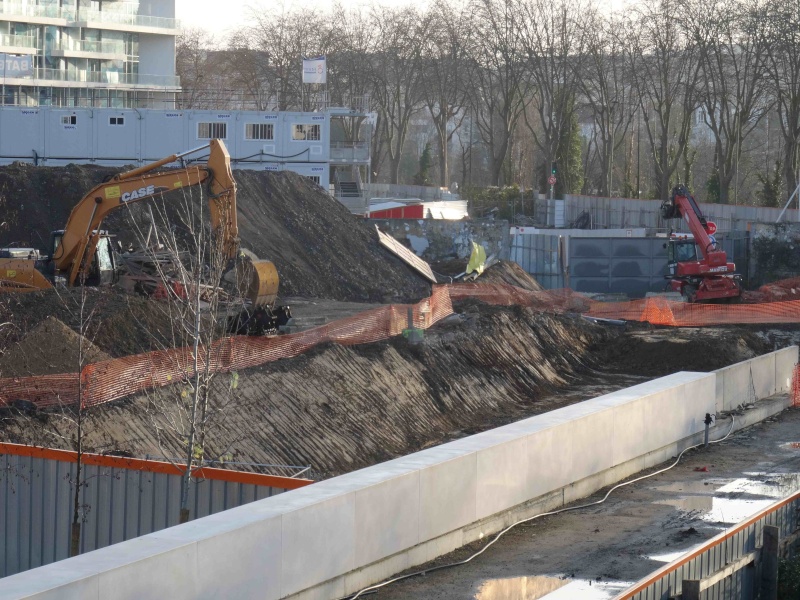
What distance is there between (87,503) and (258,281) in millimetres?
12392

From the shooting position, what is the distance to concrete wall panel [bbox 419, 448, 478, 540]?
12406 millimetres

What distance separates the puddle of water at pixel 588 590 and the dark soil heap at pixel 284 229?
87.2ft

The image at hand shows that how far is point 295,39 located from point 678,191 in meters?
66.4

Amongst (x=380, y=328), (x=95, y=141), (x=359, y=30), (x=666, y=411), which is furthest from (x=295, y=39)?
(x=666, y=411)

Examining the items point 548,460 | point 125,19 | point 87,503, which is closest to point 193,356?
point 87,503

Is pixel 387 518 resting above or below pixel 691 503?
above

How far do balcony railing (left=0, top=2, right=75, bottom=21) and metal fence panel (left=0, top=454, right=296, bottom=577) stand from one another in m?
61.6

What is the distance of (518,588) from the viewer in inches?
472

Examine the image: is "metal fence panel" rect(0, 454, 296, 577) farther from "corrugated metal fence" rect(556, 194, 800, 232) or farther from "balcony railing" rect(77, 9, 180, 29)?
"balcony railing" rect(77, 9, 180, 29)

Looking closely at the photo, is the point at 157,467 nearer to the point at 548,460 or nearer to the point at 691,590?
the point at 548,460

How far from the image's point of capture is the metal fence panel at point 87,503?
1377 centimetres

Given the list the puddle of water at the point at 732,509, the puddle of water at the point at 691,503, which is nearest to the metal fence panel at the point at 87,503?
the puddle of water at the point at 691,503

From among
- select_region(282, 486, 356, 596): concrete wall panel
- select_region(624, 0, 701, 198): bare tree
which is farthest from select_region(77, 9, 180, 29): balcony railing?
select_region(282, 486, 356, 596): concrete wall panel

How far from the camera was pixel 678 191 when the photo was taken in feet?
130
